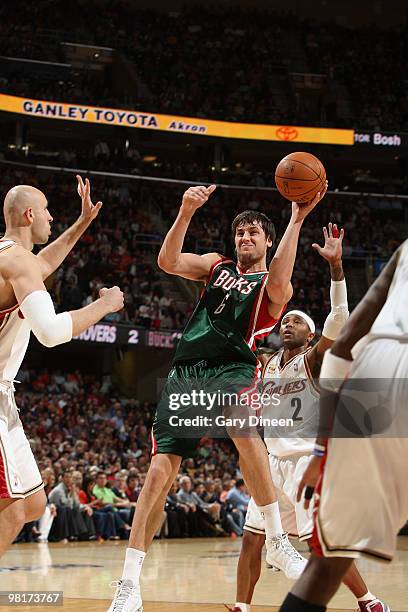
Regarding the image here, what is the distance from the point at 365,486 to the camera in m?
2.79

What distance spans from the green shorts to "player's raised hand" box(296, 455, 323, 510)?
1.83m

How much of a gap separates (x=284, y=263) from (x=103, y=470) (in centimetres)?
1130

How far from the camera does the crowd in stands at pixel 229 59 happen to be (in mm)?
27047

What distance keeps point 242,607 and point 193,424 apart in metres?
1.36

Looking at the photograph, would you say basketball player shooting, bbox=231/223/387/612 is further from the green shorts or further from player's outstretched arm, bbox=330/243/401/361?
player's outstretched arm, bbox=330/243/401/361

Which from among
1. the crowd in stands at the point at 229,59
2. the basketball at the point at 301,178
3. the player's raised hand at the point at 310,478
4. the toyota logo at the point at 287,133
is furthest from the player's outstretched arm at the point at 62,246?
the toyota logo at the point at 287,133

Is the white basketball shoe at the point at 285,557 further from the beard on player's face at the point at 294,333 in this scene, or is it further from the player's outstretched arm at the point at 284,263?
the beard on player's face at the point at 294,333

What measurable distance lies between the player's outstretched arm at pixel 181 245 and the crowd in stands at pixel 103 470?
924cm

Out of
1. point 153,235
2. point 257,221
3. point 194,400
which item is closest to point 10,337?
point 194,400

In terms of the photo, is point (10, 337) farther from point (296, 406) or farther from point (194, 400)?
point (296, 406)

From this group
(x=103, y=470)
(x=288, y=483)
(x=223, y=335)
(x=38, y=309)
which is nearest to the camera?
(x=38, y=309)

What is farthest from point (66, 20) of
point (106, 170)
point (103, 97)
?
point (106, 170)

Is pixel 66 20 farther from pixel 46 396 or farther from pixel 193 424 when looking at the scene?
pixel 193 424

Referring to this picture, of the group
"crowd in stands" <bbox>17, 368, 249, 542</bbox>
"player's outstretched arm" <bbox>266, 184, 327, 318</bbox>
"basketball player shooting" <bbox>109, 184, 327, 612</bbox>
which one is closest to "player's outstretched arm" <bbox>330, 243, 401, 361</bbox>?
"player's outstretched arm" <bbox>266, 184, 327, 318</bbox>
